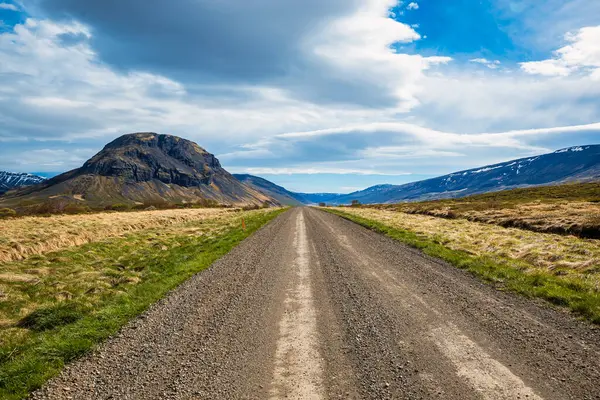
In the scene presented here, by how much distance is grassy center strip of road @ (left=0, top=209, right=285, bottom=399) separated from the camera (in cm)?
706

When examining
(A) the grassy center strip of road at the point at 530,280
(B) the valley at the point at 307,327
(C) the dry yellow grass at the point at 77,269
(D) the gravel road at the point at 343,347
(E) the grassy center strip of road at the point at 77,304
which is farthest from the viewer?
(C) the dry yellow grass at the point at 77,269

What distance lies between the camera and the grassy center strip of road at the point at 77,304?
278 inches

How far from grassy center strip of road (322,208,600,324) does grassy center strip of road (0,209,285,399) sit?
12.7 m

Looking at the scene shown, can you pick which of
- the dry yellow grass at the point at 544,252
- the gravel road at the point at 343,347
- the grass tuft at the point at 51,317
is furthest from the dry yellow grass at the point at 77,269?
the dry yellow grass at the point at 544,252

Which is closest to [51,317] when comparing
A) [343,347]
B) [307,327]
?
[307,327]

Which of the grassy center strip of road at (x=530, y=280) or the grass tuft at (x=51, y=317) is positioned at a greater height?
the grassy center strip of road at (x=530, y=280)

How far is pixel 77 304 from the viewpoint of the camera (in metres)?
11.1

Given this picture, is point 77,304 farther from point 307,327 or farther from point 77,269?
point 307,327

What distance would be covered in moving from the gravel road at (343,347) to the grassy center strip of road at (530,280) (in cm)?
74

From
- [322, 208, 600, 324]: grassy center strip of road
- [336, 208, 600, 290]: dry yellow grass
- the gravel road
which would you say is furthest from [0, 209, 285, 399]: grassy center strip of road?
[336, 208, 600, 290]: dry yellow grass

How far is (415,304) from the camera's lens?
10383 millimetres

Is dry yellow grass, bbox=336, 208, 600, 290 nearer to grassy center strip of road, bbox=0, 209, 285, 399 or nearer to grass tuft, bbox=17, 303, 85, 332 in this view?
grassy center strip of road, bbox=0, 209, 285, 399

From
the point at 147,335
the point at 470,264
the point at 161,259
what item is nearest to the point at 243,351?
the point at 147,335

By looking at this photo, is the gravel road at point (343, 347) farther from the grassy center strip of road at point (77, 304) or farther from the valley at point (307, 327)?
the grassy center strip of road at point (77, 304)
